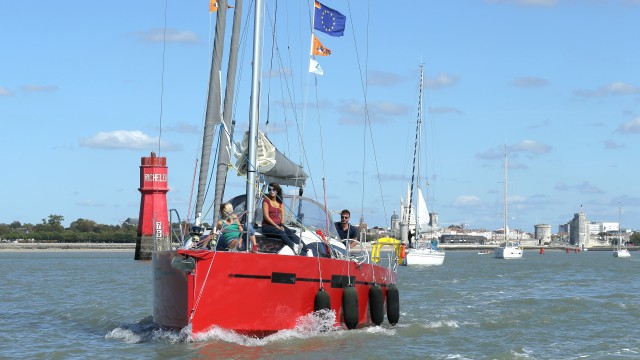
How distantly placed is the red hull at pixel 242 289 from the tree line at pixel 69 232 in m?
126

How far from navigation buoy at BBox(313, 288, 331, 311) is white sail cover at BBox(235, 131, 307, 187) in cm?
284

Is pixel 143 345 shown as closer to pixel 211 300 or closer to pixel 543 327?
pixel 211 300

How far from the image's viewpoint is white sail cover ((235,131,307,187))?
19.8m

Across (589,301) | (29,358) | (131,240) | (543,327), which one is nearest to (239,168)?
(29,358)

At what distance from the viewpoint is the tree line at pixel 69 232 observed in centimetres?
15512

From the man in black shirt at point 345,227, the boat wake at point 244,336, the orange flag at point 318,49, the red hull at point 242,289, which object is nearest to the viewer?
the red hull at point 242,289

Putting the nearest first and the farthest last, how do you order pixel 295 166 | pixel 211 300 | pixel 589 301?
pixel 211 300, pixel 295 166, pixel 589 301

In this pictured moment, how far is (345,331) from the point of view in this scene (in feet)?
64.1

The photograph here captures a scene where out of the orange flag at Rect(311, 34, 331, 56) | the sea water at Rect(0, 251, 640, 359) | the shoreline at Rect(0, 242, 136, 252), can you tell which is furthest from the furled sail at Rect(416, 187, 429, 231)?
the shoreline at Rect(0, 242, 136, 252)

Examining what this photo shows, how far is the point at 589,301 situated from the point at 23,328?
16.0m

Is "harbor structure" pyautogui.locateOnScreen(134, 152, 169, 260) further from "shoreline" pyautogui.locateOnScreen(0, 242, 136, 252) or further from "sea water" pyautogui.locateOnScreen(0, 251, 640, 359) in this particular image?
"shoreline" pyautogui.locateOnScreen(0, 242, 136, 252)

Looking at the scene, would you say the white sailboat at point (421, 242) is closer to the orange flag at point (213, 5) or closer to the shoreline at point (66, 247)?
the orange flag at point (213, 5)

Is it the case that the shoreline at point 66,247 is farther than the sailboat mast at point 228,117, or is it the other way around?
the shoreline at point 66,247

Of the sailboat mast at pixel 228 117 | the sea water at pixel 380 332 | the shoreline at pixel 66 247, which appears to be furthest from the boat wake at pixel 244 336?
the shoreline at pixel 66 247
